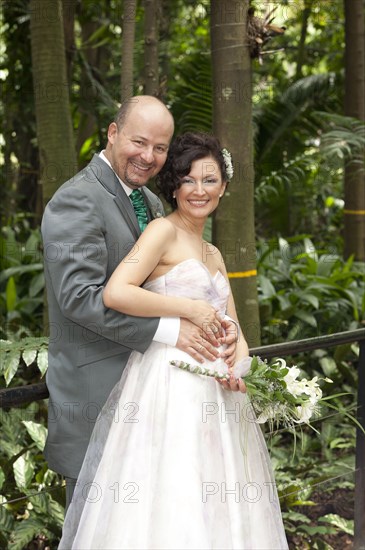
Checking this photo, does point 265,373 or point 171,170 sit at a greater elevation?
point 171,170

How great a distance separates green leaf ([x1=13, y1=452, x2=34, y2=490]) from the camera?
139 inches

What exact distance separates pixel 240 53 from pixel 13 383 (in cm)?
232

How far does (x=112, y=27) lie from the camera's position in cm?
966

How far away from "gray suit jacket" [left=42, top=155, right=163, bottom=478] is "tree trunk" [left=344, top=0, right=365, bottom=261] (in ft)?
14.2

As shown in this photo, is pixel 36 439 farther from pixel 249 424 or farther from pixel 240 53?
pixel 240 53

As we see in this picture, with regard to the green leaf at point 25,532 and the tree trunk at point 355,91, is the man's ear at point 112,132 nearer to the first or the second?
the green leaf at point 25,532

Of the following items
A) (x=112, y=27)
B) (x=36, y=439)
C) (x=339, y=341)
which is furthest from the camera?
(x=112, y=27)

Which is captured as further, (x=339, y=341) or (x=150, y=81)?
(x=150, y=81)

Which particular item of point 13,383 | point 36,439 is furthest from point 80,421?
point 13,383

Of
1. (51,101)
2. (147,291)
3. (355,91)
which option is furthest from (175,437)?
(355,91)

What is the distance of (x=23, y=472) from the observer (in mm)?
3576

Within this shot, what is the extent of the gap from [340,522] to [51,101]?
2.56 m

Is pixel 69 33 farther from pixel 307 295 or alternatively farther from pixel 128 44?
pixel 307 295

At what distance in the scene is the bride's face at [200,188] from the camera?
2611 mm
